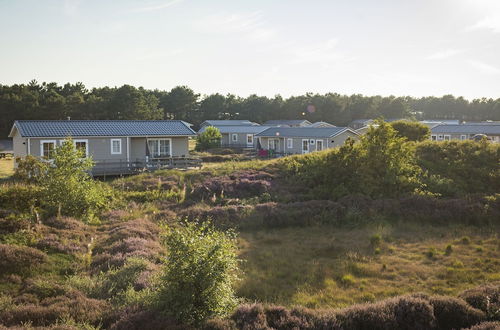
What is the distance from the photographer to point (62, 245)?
11484 millimetres

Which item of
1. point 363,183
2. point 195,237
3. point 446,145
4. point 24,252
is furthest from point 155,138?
point 195,237

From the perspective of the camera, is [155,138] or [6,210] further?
[155,138]

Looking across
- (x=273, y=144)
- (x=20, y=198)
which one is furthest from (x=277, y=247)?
(x=273, y=144)

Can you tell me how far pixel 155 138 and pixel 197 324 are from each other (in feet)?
92.5

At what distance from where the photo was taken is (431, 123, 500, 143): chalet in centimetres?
5484

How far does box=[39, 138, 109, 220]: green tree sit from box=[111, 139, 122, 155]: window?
1568 cm

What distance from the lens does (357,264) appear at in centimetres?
1182

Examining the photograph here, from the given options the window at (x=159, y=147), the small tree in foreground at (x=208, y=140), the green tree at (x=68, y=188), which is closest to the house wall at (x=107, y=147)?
the window at (x=159, y=147)

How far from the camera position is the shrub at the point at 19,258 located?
9.51 metres

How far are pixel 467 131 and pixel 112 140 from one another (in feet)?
158

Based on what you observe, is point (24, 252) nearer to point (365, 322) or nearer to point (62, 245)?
point (62, 245)

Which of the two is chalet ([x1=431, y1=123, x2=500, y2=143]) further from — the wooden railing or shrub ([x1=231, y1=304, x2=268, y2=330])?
shrub ([x1=231, y1=304, x2=268, y2=330])

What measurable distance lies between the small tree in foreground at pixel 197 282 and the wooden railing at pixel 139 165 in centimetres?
2353

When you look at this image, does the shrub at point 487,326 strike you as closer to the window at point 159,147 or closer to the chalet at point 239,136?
the window at point 159,147
